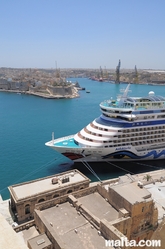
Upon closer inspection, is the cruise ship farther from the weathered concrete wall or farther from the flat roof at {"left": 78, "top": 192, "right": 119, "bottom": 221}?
the weathered concrete wall

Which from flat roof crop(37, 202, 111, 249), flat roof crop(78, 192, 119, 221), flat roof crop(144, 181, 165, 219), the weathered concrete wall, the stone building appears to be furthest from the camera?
the stone building

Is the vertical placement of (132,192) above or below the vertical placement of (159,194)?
above

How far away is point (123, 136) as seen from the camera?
2944 centimetres

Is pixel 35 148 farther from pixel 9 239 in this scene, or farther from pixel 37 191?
pixel 9 239

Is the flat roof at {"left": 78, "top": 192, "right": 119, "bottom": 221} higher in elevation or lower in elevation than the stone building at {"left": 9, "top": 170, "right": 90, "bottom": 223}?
higher

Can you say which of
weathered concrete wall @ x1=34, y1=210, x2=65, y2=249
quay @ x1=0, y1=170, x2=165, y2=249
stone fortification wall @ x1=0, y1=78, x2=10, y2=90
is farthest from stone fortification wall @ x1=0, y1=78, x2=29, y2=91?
weathered concrete wall @ x1=34, y1=210, x2=65, y2=249

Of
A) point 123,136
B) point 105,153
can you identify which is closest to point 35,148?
point 105,153

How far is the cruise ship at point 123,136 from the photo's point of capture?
28.8 m

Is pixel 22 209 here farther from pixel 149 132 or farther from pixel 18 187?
pixel 149 132

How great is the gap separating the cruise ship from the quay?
36.7ft

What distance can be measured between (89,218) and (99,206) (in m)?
1.85

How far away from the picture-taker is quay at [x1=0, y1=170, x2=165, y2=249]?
11602 millimetres

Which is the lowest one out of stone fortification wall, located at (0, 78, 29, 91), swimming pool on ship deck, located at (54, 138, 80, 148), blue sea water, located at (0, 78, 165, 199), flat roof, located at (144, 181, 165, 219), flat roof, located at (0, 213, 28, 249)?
blue sea water, located at (0, 78, 165, 199)

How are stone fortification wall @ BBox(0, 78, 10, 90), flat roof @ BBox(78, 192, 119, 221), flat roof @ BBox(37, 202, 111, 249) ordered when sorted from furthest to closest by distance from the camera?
stone fortification wall @ BBox(0, 78, 10, 90) < flat roof @ BBox(78, 192, 119, 221) < flat roof @ BBox(37, 202, 111, 249)
